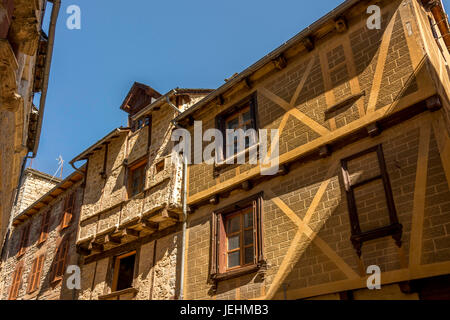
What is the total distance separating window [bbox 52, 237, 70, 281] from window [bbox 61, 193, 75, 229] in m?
0.71

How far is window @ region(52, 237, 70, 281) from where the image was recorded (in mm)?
14214

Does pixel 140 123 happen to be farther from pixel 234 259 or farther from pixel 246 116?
pixel 234 259

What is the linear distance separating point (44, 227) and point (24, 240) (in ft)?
7.03

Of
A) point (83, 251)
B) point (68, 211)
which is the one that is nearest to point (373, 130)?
point (83, 251)

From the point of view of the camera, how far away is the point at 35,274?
52.2ft

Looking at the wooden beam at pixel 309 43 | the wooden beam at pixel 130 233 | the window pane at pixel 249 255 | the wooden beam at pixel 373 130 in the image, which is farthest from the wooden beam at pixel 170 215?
the wooden beam at pixel 373 130

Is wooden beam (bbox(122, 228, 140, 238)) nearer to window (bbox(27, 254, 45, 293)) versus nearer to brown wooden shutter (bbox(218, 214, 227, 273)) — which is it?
brown wooden shutter (bbox(218, 214, 227, 273))

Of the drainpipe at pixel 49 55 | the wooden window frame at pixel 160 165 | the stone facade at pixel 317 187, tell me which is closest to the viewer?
the stone facade at pixel 317 187

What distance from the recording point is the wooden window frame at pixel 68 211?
50.8 feet

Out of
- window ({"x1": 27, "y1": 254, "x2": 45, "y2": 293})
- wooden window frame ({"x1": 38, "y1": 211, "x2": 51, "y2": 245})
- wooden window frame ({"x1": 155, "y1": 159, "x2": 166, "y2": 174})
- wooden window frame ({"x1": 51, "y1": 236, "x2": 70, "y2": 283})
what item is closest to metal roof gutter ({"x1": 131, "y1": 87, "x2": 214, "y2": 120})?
wooden window frame ({"x1": 155, "y1": 159, "x2": 166, "y2": 174})

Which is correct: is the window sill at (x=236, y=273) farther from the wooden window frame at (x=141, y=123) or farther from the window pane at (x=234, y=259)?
the wooden window frame at (x=141, y=123)

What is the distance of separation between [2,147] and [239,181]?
14.7 ft
